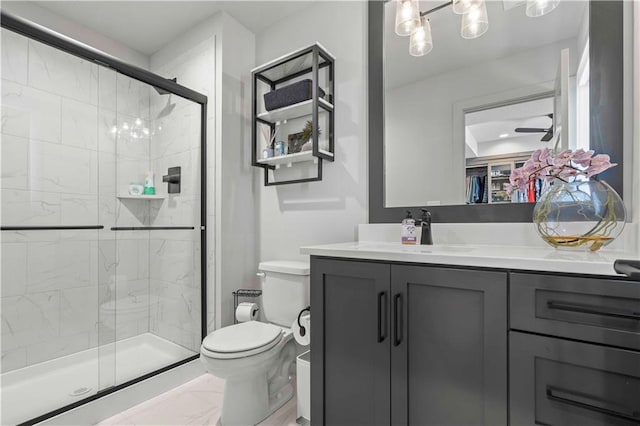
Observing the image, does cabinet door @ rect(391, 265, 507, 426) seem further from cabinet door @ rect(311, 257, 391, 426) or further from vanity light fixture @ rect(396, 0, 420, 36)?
vanity light fixture @ rect(396, 0, 420, 36)

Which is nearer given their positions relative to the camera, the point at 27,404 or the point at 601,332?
the point at 601,332

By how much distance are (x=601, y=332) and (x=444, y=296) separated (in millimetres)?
388

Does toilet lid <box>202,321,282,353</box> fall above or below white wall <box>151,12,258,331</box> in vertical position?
below

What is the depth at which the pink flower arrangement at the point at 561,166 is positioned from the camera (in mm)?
1026

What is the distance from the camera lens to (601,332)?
2.61 feet

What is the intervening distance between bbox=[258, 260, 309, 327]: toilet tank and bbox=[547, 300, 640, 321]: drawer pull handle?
46.6 inches

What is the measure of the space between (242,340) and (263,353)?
0.13 m

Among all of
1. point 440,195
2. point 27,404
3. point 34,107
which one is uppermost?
point 34,107

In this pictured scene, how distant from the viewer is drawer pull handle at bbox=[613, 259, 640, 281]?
687 millimetres

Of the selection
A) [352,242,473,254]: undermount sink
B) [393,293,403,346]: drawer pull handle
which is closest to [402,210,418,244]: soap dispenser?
[352,242,473,254]: undermount sink

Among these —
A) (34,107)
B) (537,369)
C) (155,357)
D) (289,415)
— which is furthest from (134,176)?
(537,369)

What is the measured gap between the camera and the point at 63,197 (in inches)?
71.2

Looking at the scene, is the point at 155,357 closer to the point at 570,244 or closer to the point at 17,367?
the point at 17,367

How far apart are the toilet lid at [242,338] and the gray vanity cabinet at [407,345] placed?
38cm
